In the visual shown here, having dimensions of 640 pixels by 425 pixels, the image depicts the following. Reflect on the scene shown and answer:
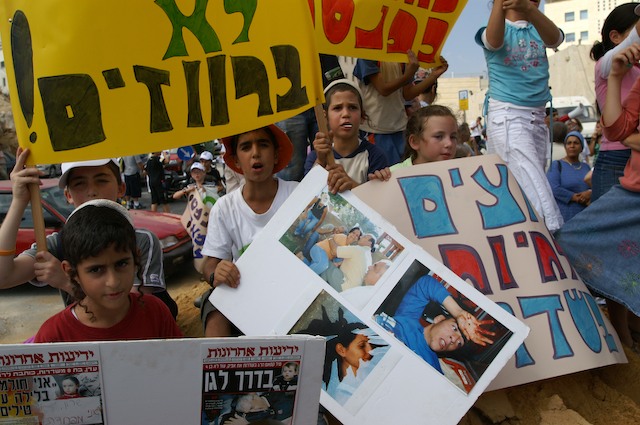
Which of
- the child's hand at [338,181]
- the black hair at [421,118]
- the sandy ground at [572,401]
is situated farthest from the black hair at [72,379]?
the black hair at [421,118]

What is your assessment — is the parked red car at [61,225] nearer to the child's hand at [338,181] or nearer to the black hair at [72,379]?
the child's hand at [338,181]

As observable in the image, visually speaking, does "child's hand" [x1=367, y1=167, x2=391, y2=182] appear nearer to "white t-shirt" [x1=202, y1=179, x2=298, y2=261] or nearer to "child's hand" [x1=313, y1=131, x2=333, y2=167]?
"child's hand" [x1=313, y1=131, x2=333, y2=167]

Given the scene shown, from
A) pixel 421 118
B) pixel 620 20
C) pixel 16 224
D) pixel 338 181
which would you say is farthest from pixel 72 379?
pixel 620 20

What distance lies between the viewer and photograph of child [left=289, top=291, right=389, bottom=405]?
2.20 m

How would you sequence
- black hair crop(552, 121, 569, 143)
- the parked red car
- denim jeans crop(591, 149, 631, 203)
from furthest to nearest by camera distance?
1. black hair crop(552, 121, 569, 143)
2. the parked red car
3. denim jeans crop(591, 149, 631, 203)

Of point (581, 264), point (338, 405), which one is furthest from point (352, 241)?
point (581, 264)

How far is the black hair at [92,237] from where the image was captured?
211 cm

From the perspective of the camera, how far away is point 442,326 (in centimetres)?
228

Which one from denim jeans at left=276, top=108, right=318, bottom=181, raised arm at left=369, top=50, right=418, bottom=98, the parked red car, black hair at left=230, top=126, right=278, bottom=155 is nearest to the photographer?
black hair at left=230, top=126, right=278, bottom=155

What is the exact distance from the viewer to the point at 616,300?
322cm

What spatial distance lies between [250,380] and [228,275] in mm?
912

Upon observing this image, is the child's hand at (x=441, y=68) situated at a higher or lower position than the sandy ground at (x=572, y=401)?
higher

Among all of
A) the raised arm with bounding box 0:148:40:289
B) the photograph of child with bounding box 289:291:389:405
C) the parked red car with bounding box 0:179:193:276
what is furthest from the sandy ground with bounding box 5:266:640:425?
the parked red car with bounding box 0:179:193:276

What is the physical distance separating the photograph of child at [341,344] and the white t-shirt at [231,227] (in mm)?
712
